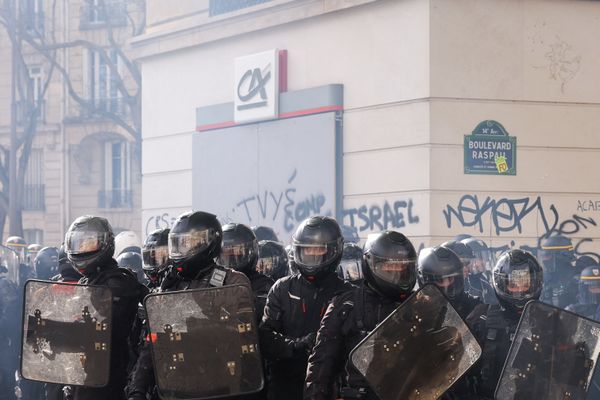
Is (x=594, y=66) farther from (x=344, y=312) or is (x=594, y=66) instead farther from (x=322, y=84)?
(x=344, y=312)

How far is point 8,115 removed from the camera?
Answer: 108 feet

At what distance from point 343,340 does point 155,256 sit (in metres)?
2.40

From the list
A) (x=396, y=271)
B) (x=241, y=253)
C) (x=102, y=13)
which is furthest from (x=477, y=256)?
(x=102, y=13)

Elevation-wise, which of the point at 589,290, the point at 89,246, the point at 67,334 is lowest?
the point at 589,290

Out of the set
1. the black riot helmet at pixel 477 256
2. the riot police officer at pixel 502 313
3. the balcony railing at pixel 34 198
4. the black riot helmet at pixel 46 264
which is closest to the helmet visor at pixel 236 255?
the riot police officer at pixel 502 313

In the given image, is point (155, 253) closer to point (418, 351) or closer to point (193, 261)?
point (193, 261)

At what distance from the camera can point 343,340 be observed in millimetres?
5129

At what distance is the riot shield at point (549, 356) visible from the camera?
5086 millimetres

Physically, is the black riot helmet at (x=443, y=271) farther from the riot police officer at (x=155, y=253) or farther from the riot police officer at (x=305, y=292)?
the riot police officer at (x=155, y=253)

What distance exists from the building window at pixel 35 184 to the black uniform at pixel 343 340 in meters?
28.7

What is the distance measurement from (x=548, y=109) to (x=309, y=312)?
806cm

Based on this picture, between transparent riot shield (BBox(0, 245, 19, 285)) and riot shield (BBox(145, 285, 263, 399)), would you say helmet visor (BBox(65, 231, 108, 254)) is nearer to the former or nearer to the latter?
riot shield (BBox(145, 285, 263, 399))

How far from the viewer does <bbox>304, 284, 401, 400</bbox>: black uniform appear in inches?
197

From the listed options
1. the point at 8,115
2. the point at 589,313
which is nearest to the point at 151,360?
the point at 589,313
